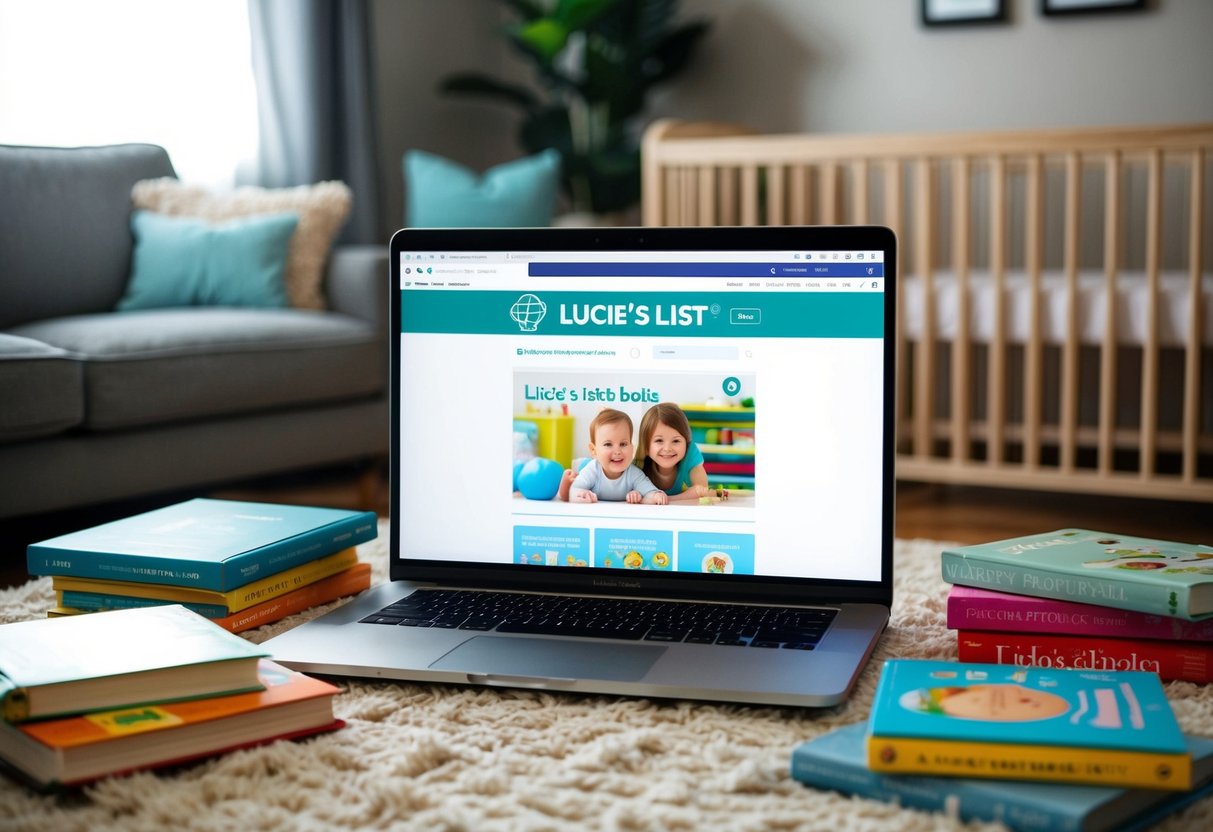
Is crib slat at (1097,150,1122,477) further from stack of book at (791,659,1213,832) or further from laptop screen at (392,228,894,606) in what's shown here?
stack of book at (791,659,1213,832)

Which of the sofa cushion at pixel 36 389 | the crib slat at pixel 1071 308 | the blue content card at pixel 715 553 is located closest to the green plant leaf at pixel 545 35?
the crib slat at pixel 1071 308

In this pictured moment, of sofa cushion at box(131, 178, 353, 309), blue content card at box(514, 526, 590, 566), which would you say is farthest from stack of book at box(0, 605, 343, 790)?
sofa cushion at box(131, 178, 353, 309)

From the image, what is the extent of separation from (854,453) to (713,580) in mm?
172

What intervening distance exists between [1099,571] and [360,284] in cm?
187

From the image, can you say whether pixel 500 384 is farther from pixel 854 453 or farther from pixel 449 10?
pixel 449 10

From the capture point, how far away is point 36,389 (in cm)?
189

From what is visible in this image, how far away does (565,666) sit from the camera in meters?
1.01

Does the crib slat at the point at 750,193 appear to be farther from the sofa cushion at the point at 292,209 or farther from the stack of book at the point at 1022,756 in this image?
the stack of book at the point at 1022,756

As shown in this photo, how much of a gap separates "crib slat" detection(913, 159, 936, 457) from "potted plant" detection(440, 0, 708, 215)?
1104mm

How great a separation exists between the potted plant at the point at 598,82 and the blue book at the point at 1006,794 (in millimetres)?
2710

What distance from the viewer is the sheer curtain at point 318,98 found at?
125 inches

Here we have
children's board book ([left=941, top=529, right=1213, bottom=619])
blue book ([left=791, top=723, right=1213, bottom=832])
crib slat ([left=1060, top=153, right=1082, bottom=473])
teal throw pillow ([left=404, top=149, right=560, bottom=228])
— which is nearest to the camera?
blue book ([left=791, top=723, right=1213, bottom=832])

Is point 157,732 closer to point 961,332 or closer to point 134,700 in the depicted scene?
point 134,700

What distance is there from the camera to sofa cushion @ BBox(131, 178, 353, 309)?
2613 millimetres
